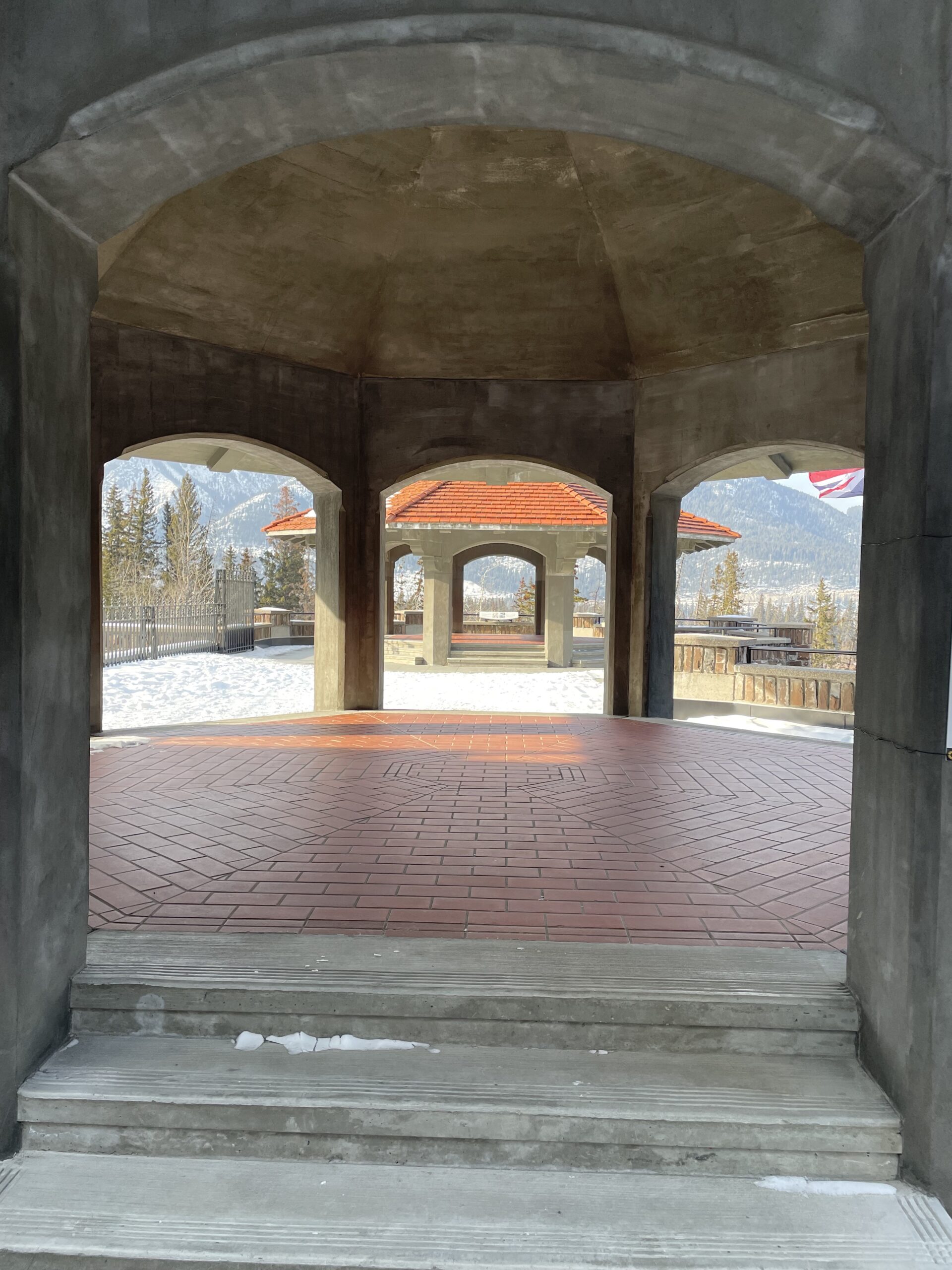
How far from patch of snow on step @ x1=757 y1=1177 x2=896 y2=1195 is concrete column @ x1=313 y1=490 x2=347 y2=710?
8.07 meters

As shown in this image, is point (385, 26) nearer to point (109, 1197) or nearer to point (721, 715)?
point (109, 1197)

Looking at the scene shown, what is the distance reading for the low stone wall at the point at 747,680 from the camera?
1336 cm

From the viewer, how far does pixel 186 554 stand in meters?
47.6

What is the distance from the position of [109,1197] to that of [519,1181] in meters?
1.20

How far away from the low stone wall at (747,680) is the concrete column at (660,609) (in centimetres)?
391

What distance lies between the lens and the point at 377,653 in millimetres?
10227

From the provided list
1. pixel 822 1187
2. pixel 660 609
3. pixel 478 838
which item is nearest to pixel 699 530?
pixel 660 609

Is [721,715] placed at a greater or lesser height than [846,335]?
lesser

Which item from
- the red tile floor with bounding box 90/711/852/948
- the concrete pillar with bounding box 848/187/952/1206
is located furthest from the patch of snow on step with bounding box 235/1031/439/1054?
the concrete pillar with bounding box 848/187/952/1206

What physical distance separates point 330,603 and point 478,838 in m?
5.88

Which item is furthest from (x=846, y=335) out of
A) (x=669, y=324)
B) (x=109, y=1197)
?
(x=109, y=1197)

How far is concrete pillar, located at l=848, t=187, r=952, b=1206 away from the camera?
233 centimetres

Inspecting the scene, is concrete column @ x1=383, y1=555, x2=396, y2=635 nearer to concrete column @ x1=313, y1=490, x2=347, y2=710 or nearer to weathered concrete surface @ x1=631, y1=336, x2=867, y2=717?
concrete column @ x1=313, y1=490, x2=347, y2=710

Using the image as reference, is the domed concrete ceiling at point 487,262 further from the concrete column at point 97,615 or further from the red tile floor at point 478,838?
the red tile floor at point 478,838
